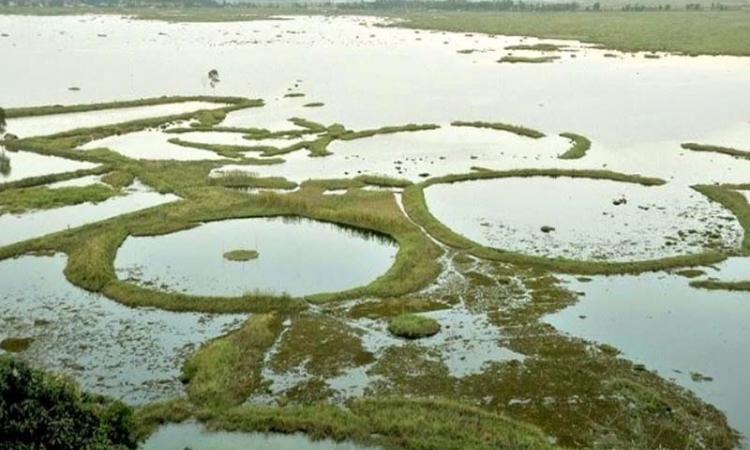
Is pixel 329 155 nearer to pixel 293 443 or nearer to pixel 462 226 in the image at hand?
pixel 462 226

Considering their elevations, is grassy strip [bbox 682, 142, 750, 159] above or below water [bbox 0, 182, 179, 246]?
above

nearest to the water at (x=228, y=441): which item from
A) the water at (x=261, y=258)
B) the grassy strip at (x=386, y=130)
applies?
the water at (x=261, y=258)

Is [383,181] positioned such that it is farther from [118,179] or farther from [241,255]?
[118,179]

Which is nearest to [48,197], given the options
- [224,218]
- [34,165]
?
[34,165]

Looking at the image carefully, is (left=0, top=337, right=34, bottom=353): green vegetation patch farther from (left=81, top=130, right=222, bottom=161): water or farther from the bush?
(left=81, top=130, right=222, bottom=161): water

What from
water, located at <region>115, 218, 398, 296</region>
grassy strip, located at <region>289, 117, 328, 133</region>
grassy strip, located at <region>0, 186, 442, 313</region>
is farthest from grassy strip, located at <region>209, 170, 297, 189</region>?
grassy strip, located at <region>289, 117, 328, 133</region>

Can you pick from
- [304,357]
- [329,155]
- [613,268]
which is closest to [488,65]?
[329,155]
